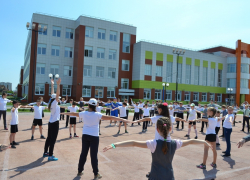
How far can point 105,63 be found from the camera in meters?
39.8

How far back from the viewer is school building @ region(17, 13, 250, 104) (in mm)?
36438

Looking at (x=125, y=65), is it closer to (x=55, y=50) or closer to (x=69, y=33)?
(x=69, y=33)

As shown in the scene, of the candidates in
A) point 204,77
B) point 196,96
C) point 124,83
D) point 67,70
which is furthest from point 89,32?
point 204,77

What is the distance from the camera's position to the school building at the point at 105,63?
36438mm

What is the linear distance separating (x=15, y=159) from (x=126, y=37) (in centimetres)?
3768

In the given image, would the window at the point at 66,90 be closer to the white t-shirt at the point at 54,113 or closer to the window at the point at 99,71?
the window at the point at 99,71

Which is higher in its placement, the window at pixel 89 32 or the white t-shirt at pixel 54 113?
the window at pixel 89 32

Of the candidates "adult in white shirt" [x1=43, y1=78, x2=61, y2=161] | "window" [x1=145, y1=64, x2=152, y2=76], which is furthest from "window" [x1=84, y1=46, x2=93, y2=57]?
"adult in white shirt" [x1=43, y1=78, x2=61, y2=161]

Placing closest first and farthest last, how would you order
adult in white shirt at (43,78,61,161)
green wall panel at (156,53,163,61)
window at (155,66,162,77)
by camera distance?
1. adult in white shirt at (43,78,61,161)
2. green wall panel at (156,53,163,61)
3. window at (155,66,162,77)

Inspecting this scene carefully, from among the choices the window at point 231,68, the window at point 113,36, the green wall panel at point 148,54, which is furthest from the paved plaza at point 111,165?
the window at point 231,68

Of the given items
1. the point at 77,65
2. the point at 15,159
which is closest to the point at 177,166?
the point at 15,159

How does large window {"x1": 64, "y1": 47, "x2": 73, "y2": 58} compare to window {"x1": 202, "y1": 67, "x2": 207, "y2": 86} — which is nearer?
large window {"x1": 64, "y1": 47, "x2": 73, "y2": 58}

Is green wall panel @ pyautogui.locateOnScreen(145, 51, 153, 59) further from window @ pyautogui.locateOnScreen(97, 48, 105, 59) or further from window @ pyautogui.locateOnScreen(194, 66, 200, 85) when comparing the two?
window @ pyautogui.locateOnScreen(194, 66, 200, 85)

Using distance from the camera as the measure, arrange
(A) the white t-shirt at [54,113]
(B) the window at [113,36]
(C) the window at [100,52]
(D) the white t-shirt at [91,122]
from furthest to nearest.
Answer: (B) the window at [113,36], (C) the window at [100,52], (A) the white t-shirt at [54,113], (D) the white t-shirt at [91,122]
